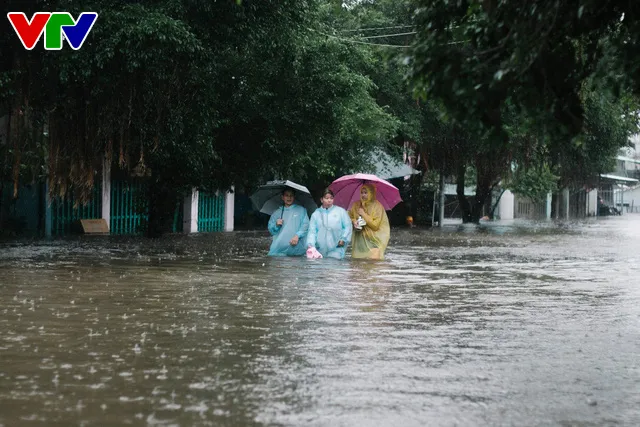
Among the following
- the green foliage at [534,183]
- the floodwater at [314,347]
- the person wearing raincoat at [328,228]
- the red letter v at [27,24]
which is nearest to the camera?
the floodwater at [314,347]

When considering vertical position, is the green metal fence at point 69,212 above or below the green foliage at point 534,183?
below

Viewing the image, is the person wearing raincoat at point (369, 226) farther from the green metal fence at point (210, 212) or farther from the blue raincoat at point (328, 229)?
the green metal fence at point (210, 212)

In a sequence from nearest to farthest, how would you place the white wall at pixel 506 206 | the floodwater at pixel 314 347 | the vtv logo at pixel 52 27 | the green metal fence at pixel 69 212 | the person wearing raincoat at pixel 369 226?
the floodwater at pixel 314 347 → the vtv logo at pixel 52 27 → the person wearing raincoat at pixel 369 226 → the green metal fence at pixel 69 212 → the white wall at pixel 506 206

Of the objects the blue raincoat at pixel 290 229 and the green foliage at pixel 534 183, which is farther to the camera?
the green foliage at pixel 534 183

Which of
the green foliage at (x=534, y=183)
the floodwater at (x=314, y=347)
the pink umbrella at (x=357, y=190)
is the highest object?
the green foliage at (x=534, y=183)

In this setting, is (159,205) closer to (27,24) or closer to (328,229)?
(328,229)

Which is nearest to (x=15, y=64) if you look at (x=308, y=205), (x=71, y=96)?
(x=71, y=96)

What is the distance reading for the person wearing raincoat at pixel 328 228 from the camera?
18.9 metres

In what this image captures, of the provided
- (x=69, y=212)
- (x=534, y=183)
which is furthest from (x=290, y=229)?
(x=534, y=183)

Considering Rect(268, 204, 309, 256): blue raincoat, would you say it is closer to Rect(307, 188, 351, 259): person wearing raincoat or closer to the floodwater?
Rect(307, 188, 351, 259): person wearing raincoat

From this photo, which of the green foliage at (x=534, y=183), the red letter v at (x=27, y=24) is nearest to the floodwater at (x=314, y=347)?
the red letter v at (x=27, y=24)

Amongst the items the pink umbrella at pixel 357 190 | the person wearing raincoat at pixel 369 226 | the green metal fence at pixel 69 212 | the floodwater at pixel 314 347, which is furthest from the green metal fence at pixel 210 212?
the floodwater at pixel 314 347

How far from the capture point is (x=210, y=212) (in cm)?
3678

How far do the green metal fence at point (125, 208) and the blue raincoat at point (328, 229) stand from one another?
12845mm
